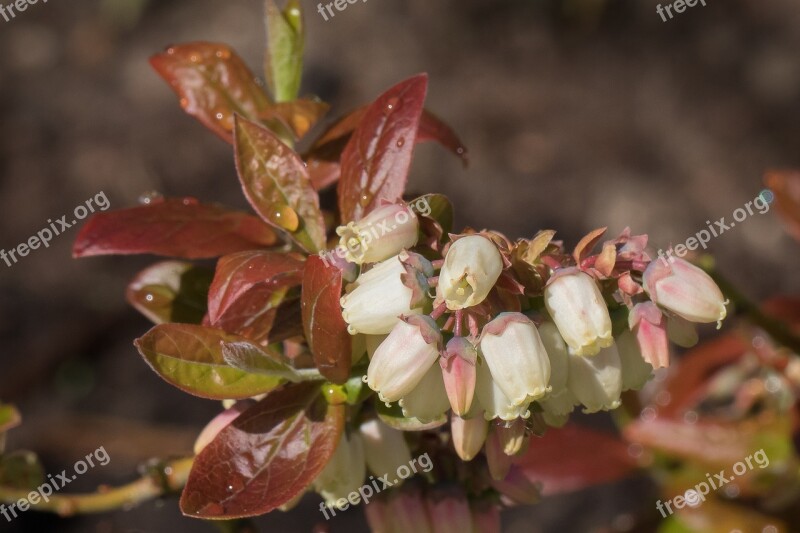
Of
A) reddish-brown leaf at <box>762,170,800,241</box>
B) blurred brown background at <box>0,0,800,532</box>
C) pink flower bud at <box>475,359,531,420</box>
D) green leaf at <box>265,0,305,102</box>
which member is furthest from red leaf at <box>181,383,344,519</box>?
blurred brown background at <box>0,0,800,532</box>

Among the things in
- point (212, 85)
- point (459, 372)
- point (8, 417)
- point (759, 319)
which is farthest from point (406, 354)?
point (759, 319)

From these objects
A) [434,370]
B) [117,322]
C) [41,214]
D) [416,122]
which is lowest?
[117,322]

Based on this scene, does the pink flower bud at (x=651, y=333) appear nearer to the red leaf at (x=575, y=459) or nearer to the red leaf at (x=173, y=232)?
the red leaf at (x=173, y=232)

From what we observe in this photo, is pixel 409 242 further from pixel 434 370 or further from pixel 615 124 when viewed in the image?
pixel 615 124

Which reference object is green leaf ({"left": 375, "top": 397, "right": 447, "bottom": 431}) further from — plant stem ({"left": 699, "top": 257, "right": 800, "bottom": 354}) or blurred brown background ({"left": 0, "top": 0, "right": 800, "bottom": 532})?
blurred brown background ({"left": 0, "top": 0, "right": 800, "bottom": 532})

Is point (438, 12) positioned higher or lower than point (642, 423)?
higher

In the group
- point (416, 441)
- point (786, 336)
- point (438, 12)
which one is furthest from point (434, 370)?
point (438, 12)
